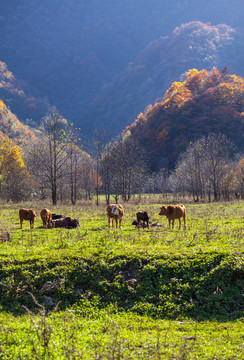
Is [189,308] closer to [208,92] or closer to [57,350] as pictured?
[57,350]

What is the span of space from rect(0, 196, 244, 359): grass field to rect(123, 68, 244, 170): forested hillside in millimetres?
84189

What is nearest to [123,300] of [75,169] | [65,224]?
[65,224]

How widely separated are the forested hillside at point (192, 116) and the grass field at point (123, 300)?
8419 cm

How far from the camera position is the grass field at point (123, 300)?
636cm

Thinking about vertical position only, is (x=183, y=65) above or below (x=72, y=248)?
above

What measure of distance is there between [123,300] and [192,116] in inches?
3802

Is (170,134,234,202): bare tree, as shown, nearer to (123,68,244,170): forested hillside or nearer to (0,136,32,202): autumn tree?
(0,136,32,202): autumn tree

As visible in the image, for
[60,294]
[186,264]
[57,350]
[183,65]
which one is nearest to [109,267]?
[60,294]

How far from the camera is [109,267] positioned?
10.2 meters

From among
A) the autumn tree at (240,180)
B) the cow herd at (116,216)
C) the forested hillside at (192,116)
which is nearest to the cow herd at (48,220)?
the cow herd at (116,216)

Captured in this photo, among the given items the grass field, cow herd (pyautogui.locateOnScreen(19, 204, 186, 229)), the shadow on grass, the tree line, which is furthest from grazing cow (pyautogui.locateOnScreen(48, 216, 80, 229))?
the tree line

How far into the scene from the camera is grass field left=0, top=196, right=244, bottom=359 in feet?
20.9

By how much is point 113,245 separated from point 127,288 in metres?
2.80

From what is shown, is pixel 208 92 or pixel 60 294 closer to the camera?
pixel 60 294
